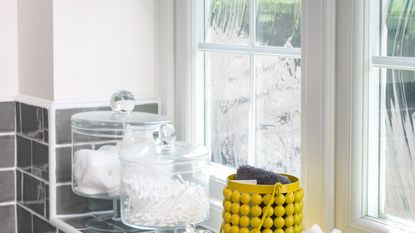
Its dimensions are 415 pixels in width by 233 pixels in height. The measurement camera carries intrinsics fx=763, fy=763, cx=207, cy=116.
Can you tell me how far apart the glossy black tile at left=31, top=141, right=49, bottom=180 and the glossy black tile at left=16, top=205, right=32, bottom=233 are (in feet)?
0.56

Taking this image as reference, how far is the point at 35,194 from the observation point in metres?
2.46

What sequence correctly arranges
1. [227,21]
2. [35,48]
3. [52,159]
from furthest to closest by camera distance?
[35,48] → [52,159] → [227,21]

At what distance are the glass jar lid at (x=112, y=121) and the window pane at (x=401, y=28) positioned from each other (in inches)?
29.8

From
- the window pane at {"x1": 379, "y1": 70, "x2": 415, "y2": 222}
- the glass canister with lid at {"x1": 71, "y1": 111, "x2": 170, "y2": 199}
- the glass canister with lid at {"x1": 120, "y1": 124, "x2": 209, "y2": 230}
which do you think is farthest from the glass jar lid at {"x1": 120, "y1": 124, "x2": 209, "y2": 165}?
the window pane at {"x1": 379, "y1": 70, "x2": 415, "y2": 222}

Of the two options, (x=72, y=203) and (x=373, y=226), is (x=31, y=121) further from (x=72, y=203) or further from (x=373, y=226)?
(x=373, y=226)

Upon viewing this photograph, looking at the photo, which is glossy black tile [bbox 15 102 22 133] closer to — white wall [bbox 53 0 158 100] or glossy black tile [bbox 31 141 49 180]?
glossy black tile [bbox 31 141 49 180]

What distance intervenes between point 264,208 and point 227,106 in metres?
0.67

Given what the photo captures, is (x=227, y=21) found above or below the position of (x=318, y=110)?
→ above

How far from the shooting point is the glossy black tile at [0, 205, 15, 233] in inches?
101

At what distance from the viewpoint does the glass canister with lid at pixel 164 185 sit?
193 centimetres

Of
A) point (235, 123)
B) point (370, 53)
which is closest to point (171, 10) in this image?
point (235, 123)

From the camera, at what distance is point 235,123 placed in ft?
7.17

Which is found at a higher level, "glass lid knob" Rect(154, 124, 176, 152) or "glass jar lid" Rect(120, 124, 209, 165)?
"glass lid knob" Rect(154, 124, 176, 152)

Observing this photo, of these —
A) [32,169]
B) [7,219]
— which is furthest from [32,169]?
[7,219]
